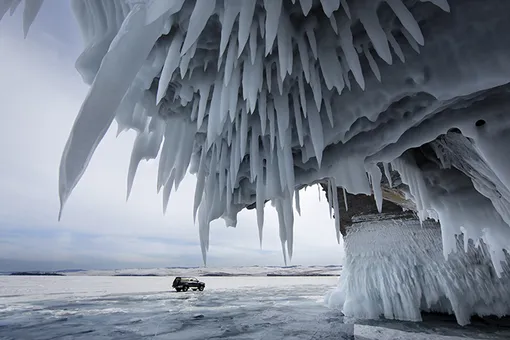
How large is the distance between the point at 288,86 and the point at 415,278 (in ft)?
19.9

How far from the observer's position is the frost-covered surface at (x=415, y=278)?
6.20 metres

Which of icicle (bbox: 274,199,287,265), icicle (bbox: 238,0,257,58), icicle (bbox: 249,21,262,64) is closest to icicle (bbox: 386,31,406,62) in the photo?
icicle (bbox: 249,21,262,64)

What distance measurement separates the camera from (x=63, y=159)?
4.06ft

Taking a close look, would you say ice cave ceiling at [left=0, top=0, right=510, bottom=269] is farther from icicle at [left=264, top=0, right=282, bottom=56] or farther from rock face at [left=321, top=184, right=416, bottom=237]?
rock face at [left=321, top=184, right=416, bottom=237]

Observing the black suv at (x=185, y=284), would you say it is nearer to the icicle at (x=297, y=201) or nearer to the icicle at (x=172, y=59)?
the icicle at (x=297, y=201)

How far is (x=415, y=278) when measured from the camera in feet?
21.9

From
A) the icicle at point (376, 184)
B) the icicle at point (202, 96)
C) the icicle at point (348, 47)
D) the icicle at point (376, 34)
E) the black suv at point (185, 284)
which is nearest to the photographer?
the icicle at point (376, 34)

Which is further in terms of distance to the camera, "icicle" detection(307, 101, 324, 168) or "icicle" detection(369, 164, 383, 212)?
"icicle" detection(369, 164, 383, 212)

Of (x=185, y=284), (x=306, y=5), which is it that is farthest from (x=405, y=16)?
(x=185, y=284)

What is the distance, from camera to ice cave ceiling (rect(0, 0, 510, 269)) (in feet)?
4.93

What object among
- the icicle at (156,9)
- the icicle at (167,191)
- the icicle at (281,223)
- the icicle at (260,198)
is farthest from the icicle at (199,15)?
the icicle at (281,223)

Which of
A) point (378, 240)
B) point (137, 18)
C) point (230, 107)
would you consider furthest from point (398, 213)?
point (137, 18)

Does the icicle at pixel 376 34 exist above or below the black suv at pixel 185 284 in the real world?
above

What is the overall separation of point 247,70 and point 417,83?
4.19 feet
